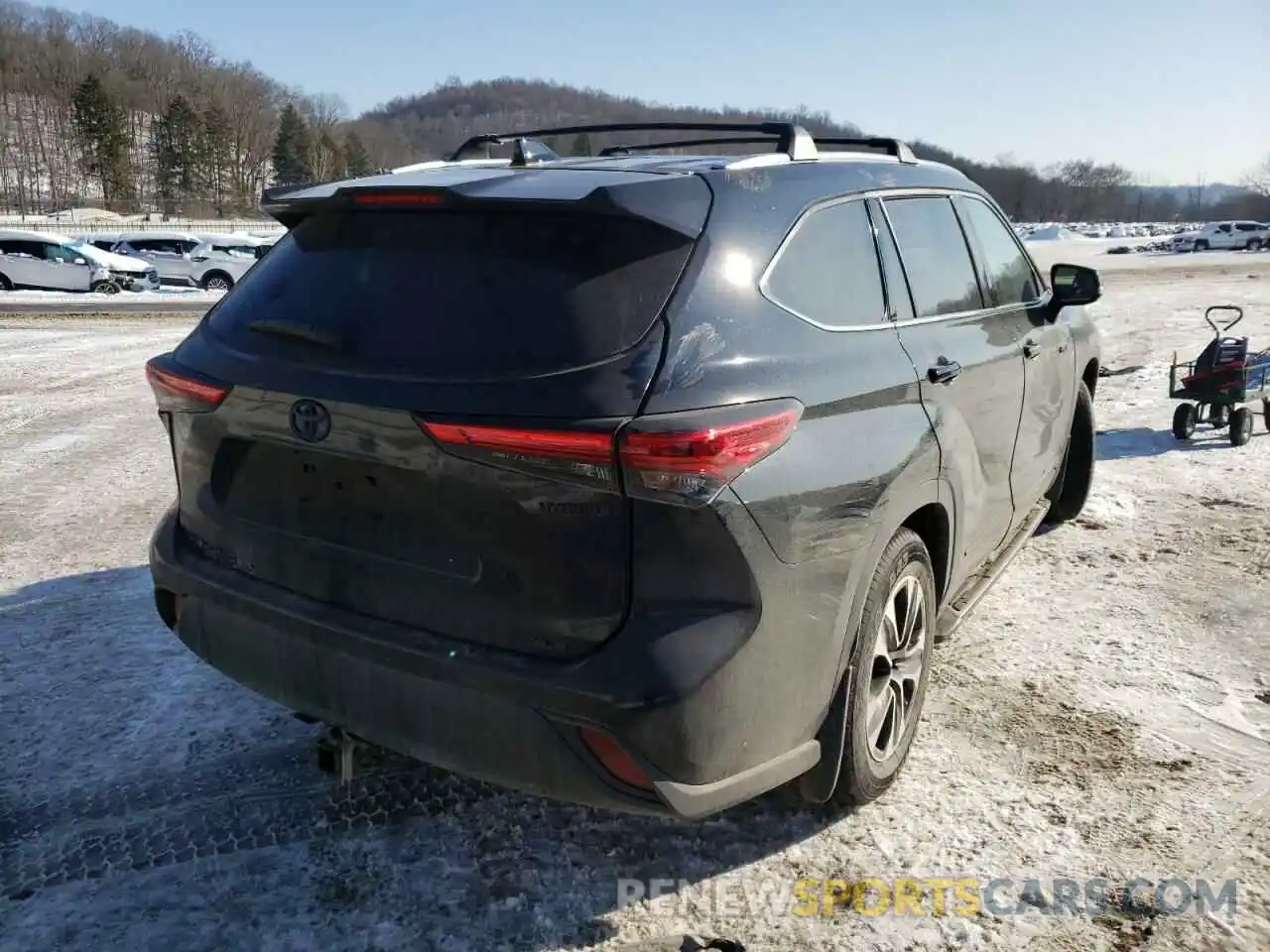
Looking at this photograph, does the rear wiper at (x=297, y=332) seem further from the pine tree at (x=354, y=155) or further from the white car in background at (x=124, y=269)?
the pine tree at (x=354, y=155)

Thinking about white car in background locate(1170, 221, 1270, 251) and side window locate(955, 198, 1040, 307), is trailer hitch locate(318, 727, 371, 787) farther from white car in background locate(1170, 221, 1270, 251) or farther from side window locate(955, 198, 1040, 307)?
white car in background locate(1170, 221, 1270, 251)

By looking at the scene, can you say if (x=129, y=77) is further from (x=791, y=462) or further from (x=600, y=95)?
(x=791, y=462)

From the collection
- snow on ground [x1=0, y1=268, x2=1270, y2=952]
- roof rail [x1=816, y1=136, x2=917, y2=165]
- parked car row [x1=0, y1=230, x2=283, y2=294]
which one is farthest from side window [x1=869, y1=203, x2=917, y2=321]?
parked car row [x1=0, y1=230, x2=283, y2=294]

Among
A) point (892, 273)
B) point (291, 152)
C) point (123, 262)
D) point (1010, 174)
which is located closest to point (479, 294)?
point (892, 273)

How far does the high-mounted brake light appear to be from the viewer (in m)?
2.61

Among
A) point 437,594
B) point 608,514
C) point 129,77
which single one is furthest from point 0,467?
point 129,77

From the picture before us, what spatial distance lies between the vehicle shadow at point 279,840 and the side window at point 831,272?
151cm

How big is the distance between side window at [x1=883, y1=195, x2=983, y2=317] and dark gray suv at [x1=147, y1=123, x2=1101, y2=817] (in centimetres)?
31

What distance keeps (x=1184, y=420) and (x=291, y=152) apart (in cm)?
10592

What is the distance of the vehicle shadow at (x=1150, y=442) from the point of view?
765 cm

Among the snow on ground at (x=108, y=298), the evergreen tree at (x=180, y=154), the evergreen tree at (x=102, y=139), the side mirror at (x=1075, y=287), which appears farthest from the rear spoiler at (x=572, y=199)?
the evergreen tree at (x=180, y=154)

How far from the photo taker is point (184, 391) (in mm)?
2854

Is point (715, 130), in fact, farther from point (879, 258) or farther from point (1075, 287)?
point (1075, 287)

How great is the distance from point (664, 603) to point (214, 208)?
85037 mm
